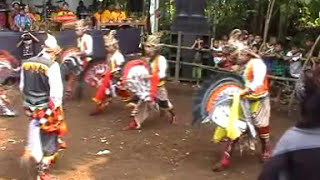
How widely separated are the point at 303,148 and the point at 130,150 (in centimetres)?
570

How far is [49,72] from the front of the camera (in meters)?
6.17

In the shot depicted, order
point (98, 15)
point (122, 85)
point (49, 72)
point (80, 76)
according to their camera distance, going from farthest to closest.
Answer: point (98, 15)
point (80, 76)
point (122, 85)
point (49, 72)

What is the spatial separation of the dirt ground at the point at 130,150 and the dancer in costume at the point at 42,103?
596mm

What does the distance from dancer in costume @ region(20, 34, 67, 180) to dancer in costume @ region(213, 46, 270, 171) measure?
7.05 feet

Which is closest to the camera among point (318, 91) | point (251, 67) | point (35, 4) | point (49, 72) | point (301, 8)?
point (318, 91)

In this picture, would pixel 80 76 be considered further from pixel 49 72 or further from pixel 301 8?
pixel 301 8

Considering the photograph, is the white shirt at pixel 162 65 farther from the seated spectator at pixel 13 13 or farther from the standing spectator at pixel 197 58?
the seated spectator at pixel 13 13

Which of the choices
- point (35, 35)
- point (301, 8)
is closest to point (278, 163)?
point (35, 35)

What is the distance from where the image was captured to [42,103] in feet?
20.7

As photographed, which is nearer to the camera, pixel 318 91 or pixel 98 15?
pixel 318 91

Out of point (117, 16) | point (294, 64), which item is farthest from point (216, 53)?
point (117, 16)

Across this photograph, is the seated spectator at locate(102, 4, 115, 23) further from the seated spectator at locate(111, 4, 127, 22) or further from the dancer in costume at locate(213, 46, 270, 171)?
the dancer in costume at locate(213, 46, 270, 171)

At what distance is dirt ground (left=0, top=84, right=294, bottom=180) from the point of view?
7.05 metres

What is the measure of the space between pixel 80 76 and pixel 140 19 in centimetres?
838
